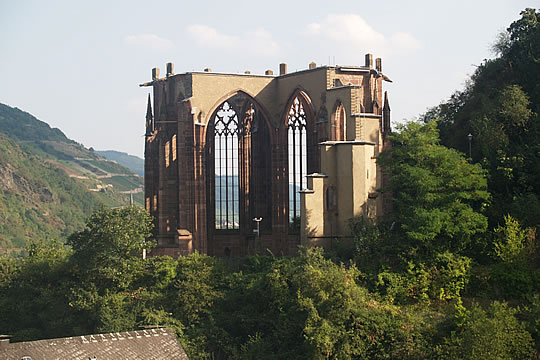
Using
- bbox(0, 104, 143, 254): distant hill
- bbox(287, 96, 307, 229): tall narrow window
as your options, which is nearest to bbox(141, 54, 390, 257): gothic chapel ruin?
bbox(287, 96, 307, 229): tall narrow window

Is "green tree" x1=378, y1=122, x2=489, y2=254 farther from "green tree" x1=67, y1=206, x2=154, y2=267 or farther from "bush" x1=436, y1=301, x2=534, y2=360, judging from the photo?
"green tree" x1=67, y1=206, x2=154, y2=267

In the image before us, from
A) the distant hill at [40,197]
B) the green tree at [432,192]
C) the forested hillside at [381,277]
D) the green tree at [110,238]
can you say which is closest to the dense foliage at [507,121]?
the forested hillside at [381,277]

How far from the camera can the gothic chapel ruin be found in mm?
51031

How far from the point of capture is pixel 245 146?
5612 centimetres

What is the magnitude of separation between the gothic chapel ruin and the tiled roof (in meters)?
16.8

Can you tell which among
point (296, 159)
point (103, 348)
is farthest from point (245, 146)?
point (103, 348)

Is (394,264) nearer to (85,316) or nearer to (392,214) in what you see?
(392,214)

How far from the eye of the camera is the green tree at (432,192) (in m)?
41.0

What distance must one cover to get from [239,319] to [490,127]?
60.8 ft

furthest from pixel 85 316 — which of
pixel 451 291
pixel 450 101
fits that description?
pixel 450 101

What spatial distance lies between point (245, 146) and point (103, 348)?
25.7 metres

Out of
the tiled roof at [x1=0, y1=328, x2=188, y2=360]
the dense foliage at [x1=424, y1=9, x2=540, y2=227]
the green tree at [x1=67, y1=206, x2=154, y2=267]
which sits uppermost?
the dense foliage at [x1=424, y1=9, x2=540, y2=227]

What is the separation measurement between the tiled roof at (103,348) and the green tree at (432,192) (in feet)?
45.2

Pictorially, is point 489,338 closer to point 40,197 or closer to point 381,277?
point 381,277
